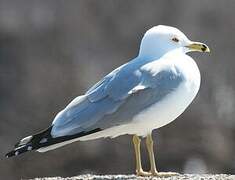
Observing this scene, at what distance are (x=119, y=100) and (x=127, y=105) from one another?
5cm

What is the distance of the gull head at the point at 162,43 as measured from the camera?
16.8 feet

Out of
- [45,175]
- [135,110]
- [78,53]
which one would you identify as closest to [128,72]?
[135,110]

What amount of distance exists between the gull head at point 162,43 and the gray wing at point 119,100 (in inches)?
7.5

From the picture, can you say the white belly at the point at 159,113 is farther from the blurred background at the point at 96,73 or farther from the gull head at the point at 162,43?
the blurred background at the point at 96,73

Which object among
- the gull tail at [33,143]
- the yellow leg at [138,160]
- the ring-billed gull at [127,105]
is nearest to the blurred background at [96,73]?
the yellow leg at [138,160]

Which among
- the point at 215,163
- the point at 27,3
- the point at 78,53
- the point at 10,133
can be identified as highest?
the point at 27,3

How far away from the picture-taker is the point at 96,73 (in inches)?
374

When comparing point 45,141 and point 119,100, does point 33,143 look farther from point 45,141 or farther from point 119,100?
A: point 119,100

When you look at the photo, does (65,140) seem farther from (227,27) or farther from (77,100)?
(227,27)

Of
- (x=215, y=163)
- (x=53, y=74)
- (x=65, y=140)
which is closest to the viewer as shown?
(x=65, y=140)

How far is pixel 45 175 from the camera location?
356 inches

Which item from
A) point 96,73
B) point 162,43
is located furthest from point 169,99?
point 96,73

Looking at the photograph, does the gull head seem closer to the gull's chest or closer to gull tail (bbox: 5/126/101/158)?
the gull's chest

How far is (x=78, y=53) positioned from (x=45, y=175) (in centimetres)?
143
